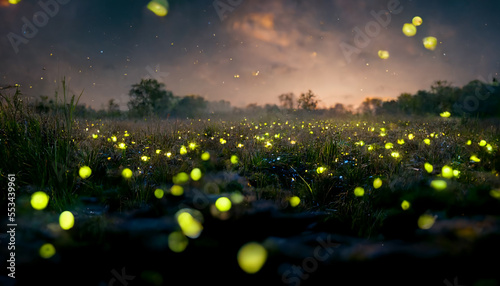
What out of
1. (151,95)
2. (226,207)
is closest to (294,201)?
(226,207)

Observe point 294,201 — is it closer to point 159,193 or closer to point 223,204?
point 223,204

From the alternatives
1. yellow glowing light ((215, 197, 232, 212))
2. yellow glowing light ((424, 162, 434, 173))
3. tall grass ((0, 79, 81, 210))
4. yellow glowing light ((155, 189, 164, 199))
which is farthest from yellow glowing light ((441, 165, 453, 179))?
tall grass ((0, 79, 81, 210))

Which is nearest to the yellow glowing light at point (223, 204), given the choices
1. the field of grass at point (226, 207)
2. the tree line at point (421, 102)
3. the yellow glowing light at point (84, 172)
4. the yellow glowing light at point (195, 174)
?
the field of grass at point (226, 207)

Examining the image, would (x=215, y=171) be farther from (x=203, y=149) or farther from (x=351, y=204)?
(x=351, y=204)

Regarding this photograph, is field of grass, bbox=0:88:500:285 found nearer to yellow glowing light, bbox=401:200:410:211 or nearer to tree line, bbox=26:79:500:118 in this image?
yellow glowing light, bbox=401:200:410:211

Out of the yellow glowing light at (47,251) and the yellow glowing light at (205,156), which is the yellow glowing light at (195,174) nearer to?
the yellow glowing light at (205,156)

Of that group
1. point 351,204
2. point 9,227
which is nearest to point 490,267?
point 351,204
